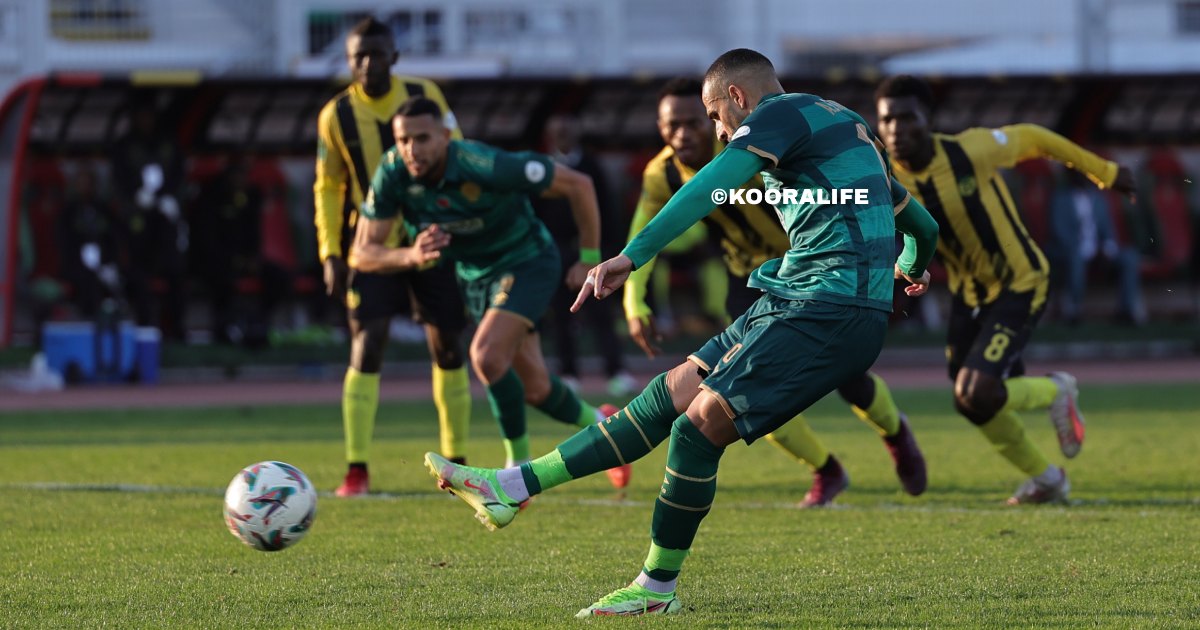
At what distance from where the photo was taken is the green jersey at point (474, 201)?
8.12 meters

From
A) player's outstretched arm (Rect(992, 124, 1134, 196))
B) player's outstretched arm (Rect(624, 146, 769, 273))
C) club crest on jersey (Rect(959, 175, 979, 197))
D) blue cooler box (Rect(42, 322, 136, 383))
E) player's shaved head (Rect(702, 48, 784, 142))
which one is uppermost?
player's shaved head (Rect(702, 48, 784, 142))

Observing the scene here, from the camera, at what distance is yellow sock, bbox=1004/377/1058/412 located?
803 cm

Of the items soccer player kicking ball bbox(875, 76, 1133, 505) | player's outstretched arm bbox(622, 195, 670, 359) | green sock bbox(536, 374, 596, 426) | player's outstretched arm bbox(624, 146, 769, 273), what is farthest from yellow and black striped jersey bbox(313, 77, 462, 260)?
player's outstretched arm bbox(624, 146, 769, 273)

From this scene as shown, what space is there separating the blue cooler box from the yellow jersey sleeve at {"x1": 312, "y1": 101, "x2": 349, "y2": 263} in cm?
777

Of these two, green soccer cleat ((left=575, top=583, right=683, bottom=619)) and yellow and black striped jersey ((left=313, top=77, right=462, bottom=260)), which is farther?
yellow and black striped jersey ((left=313, top=77, right=462, bottom=260))

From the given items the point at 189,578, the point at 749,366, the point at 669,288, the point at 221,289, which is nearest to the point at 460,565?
the point at 189,578

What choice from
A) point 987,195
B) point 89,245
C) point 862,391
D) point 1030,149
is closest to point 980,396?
point 862,391

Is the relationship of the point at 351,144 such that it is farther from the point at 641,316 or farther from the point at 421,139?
the point at 641,316

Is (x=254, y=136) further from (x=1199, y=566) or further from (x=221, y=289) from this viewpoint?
(x=1199, y=566)

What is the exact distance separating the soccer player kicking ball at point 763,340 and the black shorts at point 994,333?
2.83m

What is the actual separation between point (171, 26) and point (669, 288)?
731 centimetres

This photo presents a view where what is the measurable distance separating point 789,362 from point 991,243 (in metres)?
3.32

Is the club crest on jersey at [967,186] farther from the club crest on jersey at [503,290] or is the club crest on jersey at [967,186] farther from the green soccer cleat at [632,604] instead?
the green soccer cleat at [632,604]

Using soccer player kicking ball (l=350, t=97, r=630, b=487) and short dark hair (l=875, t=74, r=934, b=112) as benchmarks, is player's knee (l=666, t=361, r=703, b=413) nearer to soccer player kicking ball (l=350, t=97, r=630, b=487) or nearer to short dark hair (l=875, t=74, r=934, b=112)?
soccer player kicking ball (l=350, t=97, r=630, b=487)
